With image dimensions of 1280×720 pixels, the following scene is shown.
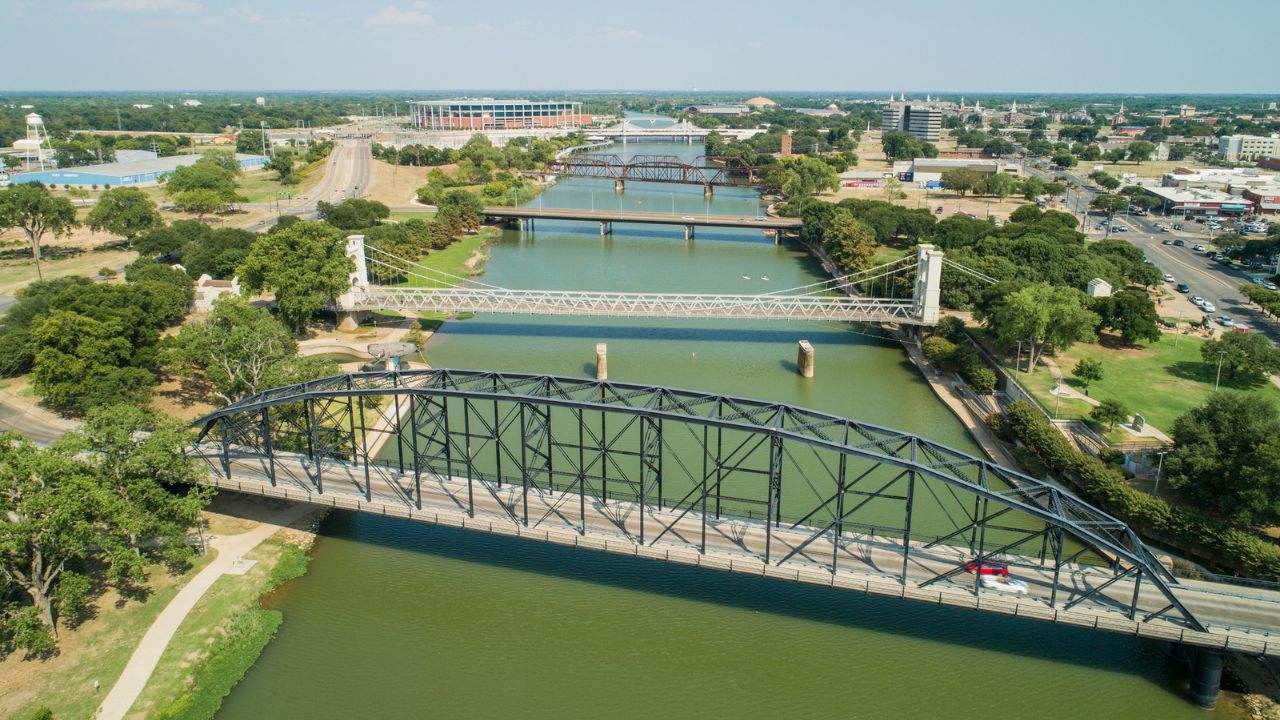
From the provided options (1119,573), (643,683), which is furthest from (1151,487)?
(643,683)

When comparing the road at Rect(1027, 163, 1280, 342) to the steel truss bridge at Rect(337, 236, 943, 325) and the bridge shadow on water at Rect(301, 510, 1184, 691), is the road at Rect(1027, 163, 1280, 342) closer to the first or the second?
the steel truss bridge at Rect(337, 236, 943, 325)

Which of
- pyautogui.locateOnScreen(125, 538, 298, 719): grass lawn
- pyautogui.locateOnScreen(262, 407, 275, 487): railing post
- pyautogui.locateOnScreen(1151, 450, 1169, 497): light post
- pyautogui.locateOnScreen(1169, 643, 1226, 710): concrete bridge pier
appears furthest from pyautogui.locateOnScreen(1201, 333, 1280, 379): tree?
pyautogui.locateOnScreen(125, 538, 298, 719): grass lawn

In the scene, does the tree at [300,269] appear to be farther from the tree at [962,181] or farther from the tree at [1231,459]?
the tree at [962,181]

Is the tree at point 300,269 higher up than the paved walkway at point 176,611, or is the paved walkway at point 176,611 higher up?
the tree at point 300,269

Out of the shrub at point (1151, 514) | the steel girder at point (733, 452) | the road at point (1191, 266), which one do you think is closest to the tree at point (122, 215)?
the steel girder at point (733, 452)

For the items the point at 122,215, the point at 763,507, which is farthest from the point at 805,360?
the point at 122,215
